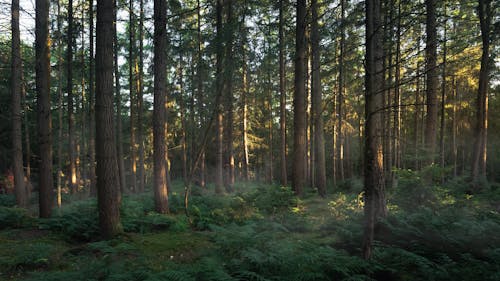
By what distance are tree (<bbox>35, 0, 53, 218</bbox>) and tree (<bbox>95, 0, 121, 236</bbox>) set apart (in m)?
3.68

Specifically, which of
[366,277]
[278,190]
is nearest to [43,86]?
[278,190]

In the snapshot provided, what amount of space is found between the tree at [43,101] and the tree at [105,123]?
12.1 ft

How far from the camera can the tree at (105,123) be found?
6.59 metres

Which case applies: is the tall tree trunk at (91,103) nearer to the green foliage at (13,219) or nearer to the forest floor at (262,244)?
the green foliage at (13,219)

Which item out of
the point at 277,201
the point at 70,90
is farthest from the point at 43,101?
the point at 277,201

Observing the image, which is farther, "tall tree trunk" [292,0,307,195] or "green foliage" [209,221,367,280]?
"tall tree trunk" [292,0,307,195]

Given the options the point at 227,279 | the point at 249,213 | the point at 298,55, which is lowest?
the point at 249,213

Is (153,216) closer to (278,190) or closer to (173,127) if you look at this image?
(278,190)

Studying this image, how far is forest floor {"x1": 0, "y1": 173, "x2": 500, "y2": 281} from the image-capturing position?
13.7 feet

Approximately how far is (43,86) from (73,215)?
4148 mm

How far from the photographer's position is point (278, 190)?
11.3m

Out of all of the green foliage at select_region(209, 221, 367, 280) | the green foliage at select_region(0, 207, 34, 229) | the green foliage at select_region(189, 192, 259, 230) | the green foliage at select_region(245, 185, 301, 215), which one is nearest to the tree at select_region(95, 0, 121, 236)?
the green foliage at select_region(189, 192, 259, 230)

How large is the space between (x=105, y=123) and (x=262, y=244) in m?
4.50

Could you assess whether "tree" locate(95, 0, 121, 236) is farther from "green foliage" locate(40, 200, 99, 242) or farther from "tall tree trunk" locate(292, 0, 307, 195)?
"tall tree trunk" locate(292, 0, 307, 195)
